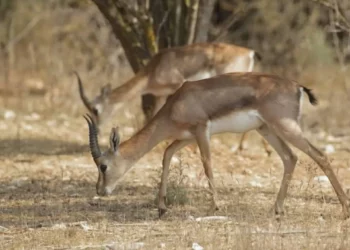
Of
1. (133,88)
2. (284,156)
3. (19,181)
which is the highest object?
(133,88)

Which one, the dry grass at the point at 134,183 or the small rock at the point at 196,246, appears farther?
the dry grass at the point at 134,183

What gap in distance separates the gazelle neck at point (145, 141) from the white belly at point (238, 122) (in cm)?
53

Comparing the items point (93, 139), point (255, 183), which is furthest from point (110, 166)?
point (255, 183)

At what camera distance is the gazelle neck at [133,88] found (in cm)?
1393

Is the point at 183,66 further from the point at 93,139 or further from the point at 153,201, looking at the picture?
the point at 93,139

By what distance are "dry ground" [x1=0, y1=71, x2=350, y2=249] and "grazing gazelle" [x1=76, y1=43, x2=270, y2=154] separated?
86cm

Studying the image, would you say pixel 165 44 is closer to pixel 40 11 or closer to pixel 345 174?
pixel 345 174

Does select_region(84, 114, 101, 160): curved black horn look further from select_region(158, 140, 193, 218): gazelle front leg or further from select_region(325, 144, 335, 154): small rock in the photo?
select_region(325, 144, 335, 154): small rock

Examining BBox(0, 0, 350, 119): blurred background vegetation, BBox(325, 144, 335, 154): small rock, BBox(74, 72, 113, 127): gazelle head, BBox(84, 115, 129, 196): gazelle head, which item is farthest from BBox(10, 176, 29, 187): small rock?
BBox(0, 0, 350, 119): blurred background vegetation

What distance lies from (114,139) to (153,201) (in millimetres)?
891

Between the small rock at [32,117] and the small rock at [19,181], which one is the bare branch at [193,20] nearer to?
the small rock at [19,181]

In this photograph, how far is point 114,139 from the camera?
32.7 ft

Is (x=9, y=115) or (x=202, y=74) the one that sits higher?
(x=202, y=74)

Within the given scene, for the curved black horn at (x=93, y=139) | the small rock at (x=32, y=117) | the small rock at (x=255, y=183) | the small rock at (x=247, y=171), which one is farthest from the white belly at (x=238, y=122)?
the small rock at (x=32, y=117)
